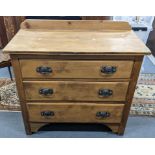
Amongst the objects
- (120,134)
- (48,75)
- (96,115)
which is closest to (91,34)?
(48,75)

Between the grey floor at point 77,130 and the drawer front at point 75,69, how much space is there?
595mm

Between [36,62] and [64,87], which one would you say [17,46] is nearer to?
[36,62]

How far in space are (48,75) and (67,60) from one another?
168 millimetres

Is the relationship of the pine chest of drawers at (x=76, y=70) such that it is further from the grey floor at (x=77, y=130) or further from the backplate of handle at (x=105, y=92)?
the grey floor at (x=77, y=130)

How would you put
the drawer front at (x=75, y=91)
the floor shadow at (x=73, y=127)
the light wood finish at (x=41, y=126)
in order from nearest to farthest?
the drawer front at (x=75, y=91), the light wood finish at (x=41, y=126), the floor shadow at (x=73, y=127)

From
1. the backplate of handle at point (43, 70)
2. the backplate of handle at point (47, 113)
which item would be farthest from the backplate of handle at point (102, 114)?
the backplate of handle at point (43, 70)

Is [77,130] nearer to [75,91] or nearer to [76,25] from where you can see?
[75,91]

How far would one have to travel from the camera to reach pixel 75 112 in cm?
141

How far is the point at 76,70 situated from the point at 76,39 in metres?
0.23

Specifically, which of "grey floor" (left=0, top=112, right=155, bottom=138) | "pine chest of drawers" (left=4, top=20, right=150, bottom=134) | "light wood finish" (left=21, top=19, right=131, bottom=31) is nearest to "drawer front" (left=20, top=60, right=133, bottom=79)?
"pine chest of drawers" (left=4, top=20, right=150, bottom=134)

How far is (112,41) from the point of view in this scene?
126cm

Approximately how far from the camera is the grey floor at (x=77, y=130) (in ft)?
5.12

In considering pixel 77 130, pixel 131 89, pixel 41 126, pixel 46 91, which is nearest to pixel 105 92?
pixel 131 89

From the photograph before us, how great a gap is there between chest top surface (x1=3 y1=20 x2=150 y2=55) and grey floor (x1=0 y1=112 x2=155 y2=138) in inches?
30.6
